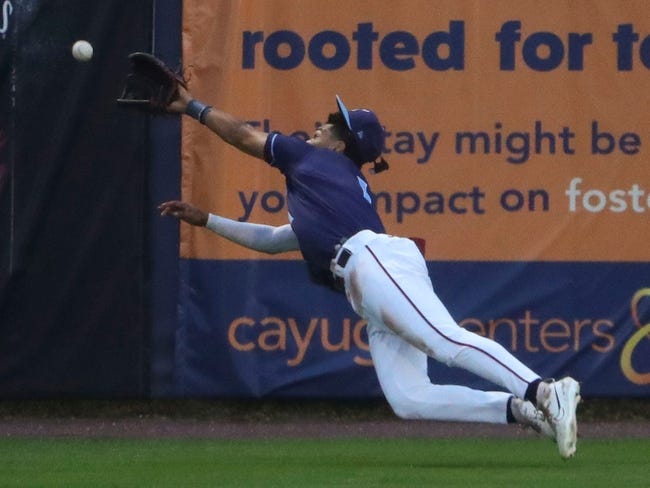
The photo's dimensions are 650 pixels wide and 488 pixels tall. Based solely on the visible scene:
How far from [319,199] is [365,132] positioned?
0.47 meters

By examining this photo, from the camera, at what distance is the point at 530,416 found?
6199mm

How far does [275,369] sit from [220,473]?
2.84 metres

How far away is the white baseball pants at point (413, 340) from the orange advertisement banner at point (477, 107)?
9.73 ft

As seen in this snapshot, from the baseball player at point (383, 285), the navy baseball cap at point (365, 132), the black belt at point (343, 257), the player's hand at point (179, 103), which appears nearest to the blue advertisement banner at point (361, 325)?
the baseball player at point (383, 285)

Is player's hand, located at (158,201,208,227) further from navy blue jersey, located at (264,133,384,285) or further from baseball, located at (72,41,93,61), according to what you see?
baseball, located at (72,41,93,61)

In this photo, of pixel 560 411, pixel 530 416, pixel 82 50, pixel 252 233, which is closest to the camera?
pixel 560 411

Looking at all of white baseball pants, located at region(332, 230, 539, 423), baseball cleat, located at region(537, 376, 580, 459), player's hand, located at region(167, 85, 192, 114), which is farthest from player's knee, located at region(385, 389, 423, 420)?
player's hand, located at region(167, 85, 192, 114)

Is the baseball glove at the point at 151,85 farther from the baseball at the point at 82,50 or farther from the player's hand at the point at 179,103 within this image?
the baseball at the point at 82,50

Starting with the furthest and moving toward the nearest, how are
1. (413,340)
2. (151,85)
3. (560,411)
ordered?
1. (151,85)
2. (413,340)
3. (560,411)

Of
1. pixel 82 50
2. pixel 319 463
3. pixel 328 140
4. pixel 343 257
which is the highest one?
pixel 82 50

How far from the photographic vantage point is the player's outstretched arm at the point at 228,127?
6.58 meters

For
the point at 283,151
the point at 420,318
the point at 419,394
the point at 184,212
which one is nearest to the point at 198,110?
the point at 283,151

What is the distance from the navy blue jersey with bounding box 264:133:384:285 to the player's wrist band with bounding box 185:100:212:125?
Result: 0.30m

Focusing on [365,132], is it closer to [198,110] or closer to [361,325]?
[198,110]
